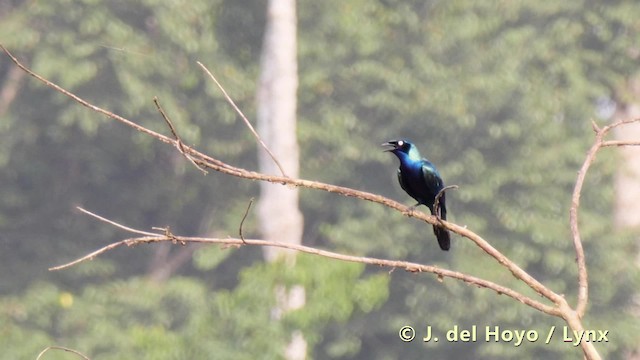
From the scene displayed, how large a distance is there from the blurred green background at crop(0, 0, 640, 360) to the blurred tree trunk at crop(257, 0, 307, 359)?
25.4 inches

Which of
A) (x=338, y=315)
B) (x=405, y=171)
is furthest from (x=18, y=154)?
(x=405, y=171)

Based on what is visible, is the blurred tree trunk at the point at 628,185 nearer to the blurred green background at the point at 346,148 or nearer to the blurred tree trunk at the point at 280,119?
the blurred green background at the point at 346,148

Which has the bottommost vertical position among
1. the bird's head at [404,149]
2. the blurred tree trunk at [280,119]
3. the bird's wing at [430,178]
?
the bird's wing at [430,178]

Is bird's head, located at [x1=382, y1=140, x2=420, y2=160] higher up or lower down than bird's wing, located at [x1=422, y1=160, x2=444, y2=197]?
higher up

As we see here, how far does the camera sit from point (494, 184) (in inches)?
716

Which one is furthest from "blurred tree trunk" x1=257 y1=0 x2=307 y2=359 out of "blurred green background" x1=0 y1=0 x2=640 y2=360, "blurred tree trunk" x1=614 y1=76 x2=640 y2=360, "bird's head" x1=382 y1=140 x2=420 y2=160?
"bird's head" x1=382 y1=140 x2=420 y2=160

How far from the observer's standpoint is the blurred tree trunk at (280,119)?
17.8 meters

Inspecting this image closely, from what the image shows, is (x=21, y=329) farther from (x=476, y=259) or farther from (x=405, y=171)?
(x=405, y=171)

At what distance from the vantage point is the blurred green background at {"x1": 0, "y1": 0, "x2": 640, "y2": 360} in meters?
17.8

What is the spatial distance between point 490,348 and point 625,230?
7.65 feet

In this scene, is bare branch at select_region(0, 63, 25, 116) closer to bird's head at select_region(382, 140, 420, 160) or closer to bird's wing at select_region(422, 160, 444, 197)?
bird's head at select_region(382, 140, 420, 160)

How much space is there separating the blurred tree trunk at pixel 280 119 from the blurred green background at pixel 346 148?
0.64 meters

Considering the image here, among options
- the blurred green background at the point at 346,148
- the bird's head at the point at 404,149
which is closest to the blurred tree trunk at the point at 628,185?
the blurred green background at the point at 346,148

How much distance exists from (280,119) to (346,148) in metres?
1.34
